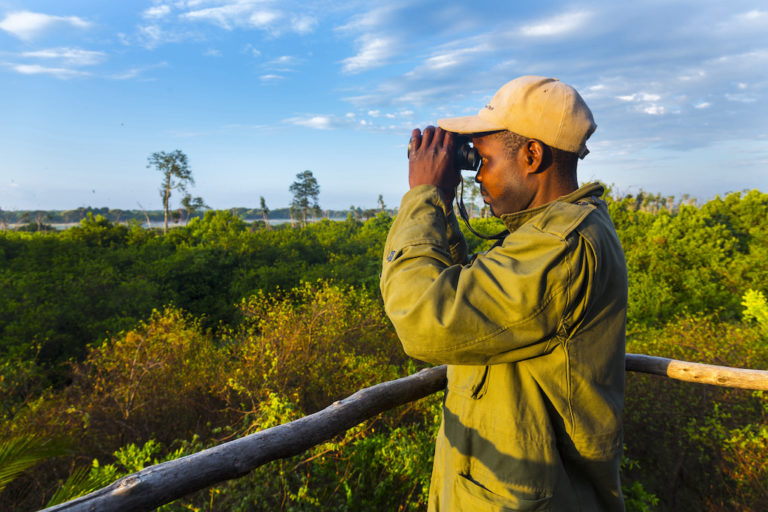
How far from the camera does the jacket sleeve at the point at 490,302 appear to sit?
2.78 ft

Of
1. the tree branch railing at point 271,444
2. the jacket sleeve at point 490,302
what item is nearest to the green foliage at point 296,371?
the tree branch railing at point 271,444

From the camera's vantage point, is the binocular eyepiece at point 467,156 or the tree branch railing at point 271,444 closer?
the tree branch railing at point 271,444

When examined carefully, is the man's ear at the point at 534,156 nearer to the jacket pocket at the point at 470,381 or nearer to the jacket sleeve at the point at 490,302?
the jacket sleeve at the point at 490,302

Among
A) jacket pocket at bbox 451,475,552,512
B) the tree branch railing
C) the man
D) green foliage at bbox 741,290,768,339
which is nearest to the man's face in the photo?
the man

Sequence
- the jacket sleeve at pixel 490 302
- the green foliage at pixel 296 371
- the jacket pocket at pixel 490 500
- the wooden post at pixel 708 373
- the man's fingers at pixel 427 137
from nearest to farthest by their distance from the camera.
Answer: the jacket sleeve at pixel 490 302 < the jacket pocket at pixel 490 500 < the man's fingers at pixel 427 137 < the wooden post at pixel 708 373 < the green foliage at pixel 296 371

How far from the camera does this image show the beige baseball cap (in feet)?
3.40

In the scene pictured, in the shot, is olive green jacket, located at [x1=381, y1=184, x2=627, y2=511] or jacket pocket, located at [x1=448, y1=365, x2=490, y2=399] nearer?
olive green jacket, located at [x1=381, y1=184, x2=627, y2=511]

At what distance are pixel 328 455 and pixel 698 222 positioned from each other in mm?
11939

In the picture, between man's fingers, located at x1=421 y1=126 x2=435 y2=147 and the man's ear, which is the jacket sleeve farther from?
man's fingers, located at x1=421 y1=126 x2=435 y2=147

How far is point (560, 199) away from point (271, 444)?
3.25 feet

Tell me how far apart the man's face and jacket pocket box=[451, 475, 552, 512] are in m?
0.67

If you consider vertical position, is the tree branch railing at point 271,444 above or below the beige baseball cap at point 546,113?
below

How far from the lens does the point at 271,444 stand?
3.91ft

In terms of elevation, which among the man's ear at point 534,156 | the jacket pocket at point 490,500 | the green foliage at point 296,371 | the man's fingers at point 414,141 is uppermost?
the man's fingers at point 414,141
